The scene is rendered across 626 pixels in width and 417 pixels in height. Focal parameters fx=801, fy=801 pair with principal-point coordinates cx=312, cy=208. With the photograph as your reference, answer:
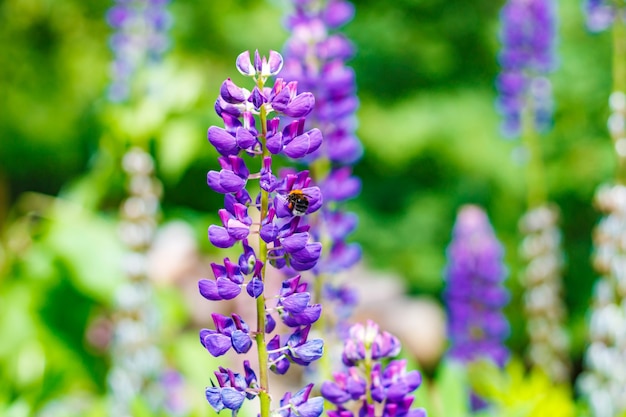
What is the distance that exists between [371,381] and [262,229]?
343 mm

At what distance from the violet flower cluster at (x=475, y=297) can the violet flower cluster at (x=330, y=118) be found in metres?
1.22

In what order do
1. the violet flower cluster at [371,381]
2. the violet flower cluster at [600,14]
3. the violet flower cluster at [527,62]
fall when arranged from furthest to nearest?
the violet flower cluster at [527,62]
the violet flower cluster at [600,14]
the violet flower cluster at [371,381]

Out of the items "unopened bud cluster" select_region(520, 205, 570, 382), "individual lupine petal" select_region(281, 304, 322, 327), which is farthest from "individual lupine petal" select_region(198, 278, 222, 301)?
"unopened bud cluster" select_region(520, 205, 570, 382)

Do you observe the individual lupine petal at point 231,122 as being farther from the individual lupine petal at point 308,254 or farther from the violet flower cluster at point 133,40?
the violet flower cluster at point 133,40

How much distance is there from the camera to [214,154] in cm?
616

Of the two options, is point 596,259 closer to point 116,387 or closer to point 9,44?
point 116,387

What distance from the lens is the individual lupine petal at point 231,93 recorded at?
1120 mm

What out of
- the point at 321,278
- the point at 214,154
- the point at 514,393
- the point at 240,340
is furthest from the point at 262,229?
the point at 214,154

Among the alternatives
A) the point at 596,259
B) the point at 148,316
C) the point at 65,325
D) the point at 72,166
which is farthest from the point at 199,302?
the point at 72,166

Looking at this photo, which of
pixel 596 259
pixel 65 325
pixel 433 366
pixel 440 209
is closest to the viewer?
pixel 596 259

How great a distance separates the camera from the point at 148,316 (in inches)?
107

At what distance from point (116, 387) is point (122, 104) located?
3.75ft

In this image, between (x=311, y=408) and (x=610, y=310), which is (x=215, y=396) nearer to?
(x=311, y=408)

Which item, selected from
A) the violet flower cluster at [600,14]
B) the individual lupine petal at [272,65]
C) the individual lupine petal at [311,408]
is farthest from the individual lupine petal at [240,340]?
the violet flower cluster at [600,14]
